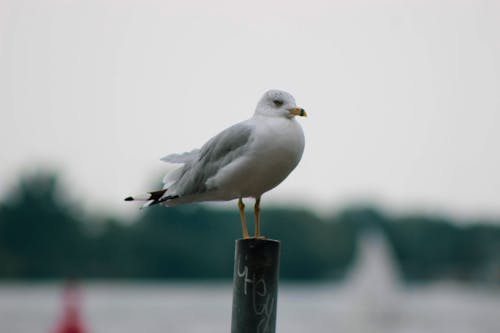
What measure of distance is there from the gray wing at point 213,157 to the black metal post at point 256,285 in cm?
41

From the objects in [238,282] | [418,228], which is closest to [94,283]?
[418,228]

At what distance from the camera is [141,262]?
204ft

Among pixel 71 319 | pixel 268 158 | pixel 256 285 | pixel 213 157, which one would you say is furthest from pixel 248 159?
pixel 71 319

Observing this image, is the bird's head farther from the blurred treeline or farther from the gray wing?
the blurred treeline

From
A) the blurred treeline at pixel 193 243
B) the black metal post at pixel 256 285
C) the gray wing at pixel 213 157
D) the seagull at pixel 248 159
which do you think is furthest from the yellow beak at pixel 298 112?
the blurred treeline at pixel 193 243

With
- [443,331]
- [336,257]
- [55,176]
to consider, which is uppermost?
[55,176]

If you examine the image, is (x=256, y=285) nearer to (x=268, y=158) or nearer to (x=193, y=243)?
(x=268, y=158)

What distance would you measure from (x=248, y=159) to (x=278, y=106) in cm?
33

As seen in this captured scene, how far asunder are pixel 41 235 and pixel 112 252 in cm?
616

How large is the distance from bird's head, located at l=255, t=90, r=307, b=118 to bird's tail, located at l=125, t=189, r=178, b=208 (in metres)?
0.71

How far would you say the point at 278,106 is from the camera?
4.75 metres

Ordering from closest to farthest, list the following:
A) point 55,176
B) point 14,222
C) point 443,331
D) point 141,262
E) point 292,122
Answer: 1. point 292,122
2. point 443,331
3. point 141,262
4. point 14,222
5. point 55,176

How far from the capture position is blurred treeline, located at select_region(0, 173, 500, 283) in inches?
2464

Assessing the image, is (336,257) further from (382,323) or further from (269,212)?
(382,323)
